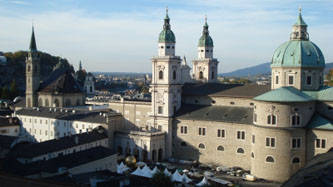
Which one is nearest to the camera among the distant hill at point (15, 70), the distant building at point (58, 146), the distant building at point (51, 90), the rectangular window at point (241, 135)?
the distant building at point (58, 146)

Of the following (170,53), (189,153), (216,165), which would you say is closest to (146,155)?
(189,153)

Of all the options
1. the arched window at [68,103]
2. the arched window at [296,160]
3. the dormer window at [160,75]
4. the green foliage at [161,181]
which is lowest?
the arched window at [296,160]

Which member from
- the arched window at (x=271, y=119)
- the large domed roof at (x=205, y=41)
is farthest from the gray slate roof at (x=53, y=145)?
the large domed roof at (x=205, y=41)

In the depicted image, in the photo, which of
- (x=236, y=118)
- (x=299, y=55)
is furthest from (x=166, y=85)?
(x=299, y=55)

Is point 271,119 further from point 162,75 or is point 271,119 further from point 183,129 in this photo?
point 162,75

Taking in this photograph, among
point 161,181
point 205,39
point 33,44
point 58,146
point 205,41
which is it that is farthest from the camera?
point 33,44

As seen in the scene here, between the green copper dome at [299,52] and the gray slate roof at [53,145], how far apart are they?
29032 millimetres

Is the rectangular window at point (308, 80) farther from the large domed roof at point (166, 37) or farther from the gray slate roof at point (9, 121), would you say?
the gray slate roof at point (9, 121)

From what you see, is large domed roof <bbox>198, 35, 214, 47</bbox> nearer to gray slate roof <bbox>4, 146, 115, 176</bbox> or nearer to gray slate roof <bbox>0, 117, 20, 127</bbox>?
gray slate roof <bbox>4, 146, 115, 176</bbox>

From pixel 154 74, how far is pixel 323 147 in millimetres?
28021

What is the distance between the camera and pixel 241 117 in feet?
196

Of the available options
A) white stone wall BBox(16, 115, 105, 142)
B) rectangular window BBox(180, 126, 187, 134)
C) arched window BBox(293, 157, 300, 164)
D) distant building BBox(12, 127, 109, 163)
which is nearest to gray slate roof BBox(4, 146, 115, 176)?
distant building BBox(12, 127, 109, 163)

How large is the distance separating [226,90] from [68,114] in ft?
95.6

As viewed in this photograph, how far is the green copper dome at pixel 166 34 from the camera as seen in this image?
6618cm
